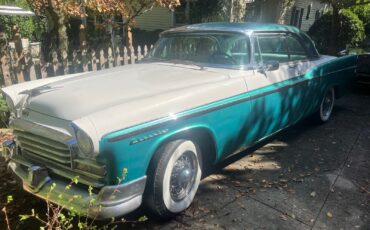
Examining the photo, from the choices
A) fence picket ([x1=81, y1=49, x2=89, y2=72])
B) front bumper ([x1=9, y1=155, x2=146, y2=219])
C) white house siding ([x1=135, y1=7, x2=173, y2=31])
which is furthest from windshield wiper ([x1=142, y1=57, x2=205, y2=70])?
white house siding ([x1=135, y1=7, x2=173, y2=31])

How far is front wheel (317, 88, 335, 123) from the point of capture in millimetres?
6074

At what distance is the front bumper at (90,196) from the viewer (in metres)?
2.66

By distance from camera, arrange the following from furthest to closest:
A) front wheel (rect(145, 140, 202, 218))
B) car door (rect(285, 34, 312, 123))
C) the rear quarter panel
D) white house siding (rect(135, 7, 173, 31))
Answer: white house siding (rect(135, 7, 173, 31))
the rear quarter panel
car door (rect(285, 34, 312, 123))
front wheel (rect(145, 140, 202, 218))

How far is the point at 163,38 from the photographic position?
4.86m

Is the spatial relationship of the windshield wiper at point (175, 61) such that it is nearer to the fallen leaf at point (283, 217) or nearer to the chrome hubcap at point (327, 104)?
the fallen leaf at point (283, 217)

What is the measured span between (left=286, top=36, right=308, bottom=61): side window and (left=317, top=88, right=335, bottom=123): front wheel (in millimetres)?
1098

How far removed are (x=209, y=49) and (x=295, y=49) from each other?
65.3 inches

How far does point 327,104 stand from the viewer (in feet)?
20.5

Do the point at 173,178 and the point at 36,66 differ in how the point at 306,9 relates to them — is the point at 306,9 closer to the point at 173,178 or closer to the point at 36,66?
the point at 36,66

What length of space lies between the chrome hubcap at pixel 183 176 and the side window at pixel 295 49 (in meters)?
2.50

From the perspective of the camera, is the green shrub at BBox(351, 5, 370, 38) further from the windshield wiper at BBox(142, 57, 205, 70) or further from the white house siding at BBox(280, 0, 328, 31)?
the windshield wiper at BBox(142, 57, 205, 70)

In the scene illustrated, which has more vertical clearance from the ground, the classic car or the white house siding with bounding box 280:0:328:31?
the white house siding with bounding box 280:0:328:31

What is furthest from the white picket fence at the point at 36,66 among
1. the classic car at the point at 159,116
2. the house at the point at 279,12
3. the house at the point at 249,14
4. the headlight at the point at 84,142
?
the house at the point at 279,12

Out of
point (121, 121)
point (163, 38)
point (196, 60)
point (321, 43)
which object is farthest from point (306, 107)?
point (321, 43)
